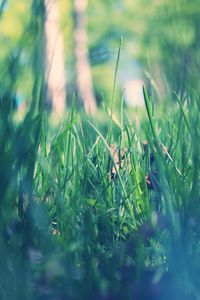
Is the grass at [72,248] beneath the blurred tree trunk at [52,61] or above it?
beneath

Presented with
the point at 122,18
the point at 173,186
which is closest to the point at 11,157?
the point at 173,186

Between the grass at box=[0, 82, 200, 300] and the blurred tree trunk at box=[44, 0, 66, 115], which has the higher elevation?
the blurred tree trunk at box=[44, 0, 66, 115]

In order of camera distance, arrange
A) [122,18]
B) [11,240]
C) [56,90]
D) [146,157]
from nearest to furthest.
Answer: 1. [11,240]
2. [56,90]
3. [146,157]
4. [122,18]

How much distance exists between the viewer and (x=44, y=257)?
696mm

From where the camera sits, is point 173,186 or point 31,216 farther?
point 173,186

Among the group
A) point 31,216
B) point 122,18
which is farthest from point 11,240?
point 122,18

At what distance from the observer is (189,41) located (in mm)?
824

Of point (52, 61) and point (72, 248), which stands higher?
point (52, 61)

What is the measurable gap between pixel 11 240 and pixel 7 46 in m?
0.26

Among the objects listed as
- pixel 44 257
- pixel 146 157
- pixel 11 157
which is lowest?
pixel 146 157

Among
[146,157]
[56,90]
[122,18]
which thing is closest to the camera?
[56,90]

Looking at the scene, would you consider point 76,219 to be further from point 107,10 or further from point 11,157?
point 107,10

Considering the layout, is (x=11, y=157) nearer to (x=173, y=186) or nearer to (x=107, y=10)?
(x=173, y=186)

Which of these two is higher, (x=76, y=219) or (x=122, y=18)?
(x=76, y=219)
